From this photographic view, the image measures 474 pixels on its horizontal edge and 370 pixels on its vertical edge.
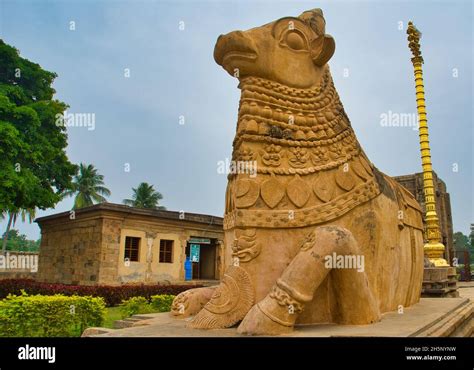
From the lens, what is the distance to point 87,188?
29.9 m

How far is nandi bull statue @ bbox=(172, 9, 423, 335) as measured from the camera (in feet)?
10.8

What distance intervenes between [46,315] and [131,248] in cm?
797

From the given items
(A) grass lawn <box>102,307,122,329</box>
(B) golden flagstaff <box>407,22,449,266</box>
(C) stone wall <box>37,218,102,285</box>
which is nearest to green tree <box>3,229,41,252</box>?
(C) stone wall <box>37,218,102,285</box>

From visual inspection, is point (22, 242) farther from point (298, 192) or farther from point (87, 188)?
point (298, 192)

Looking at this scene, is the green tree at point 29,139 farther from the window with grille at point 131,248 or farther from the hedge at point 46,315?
the hedge at point 46,315

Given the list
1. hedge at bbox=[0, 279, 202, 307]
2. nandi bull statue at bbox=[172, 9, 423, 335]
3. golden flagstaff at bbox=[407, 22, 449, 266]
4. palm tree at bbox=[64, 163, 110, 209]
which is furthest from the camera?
palm tree at bbox=[64, 163, 110, 209]

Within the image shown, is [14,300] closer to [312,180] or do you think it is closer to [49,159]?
[312,180]

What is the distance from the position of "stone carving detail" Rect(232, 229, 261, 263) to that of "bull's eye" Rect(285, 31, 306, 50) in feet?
6.33

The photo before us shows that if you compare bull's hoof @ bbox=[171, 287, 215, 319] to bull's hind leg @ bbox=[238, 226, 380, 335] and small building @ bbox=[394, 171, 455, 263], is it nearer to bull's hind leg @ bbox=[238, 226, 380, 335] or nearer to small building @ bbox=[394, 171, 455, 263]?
bull's hind leg @ bbox=[238, 226, 380, 335]

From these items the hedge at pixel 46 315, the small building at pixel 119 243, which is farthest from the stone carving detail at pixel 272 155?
the small building at pixel 119 243

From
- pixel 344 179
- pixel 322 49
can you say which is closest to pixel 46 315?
pixel 344 179

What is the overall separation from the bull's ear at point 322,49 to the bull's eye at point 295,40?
0.12 meters

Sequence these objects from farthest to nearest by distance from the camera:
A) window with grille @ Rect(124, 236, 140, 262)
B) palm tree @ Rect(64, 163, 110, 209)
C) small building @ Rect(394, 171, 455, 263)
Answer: palm tree @ Rect(64, 163, 110, 209) < small building @ Rect(394, 171, 455, 263) < window with grille @ Rect(124, 236, 140, 262)
